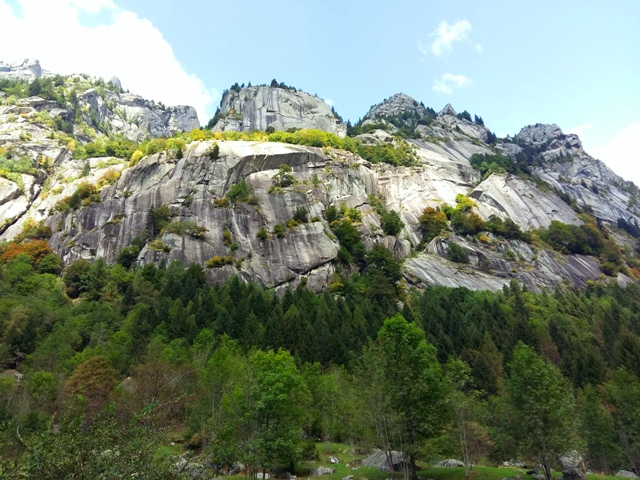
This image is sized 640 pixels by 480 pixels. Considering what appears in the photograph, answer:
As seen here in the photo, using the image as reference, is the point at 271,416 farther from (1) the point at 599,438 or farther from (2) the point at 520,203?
(2) the point at 520,203

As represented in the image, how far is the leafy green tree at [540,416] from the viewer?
68.7 feet

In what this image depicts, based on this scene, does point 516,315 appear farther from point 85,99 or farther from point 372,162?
point 85,99

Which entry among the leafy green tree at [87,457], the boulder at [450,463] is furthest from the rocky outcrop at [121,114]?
the leafy green tree at [87,457]

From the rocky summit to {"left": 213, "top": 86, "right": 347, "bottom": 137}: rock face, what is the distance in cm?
75

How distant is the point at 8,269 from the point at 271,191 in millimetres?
49118

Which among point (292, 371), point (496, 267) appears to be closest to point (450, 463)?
point (292, 371)

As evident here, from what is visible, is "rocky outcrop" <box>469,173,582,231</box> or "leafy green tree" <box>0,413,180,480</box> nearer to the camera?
"leafy green tree" <box>0,413,180,480</box>

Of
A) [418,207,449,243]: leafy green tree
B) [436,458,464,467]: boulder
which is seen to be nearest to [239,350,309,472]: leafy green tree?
[436,458,464,467]: boulder

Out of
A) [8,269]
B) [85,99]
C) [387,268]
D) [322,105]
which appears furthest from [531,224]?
[85,99]

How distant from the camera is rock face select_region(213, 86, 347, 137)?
467 feet

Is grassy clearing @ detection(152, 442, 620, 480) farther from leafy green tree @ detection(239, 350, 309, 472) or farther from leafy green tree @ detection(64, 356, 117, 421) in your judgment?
leafy green tree @ detection(64, 356, 117, 421)

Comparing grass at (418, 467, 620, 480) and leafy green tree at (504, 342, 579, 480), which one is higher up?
leafy green tree at (504, 342, 579, 480)

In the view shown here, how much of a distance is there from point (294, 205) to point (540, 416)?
230 feet

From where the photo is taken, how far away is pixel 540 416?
2148 centimetres
